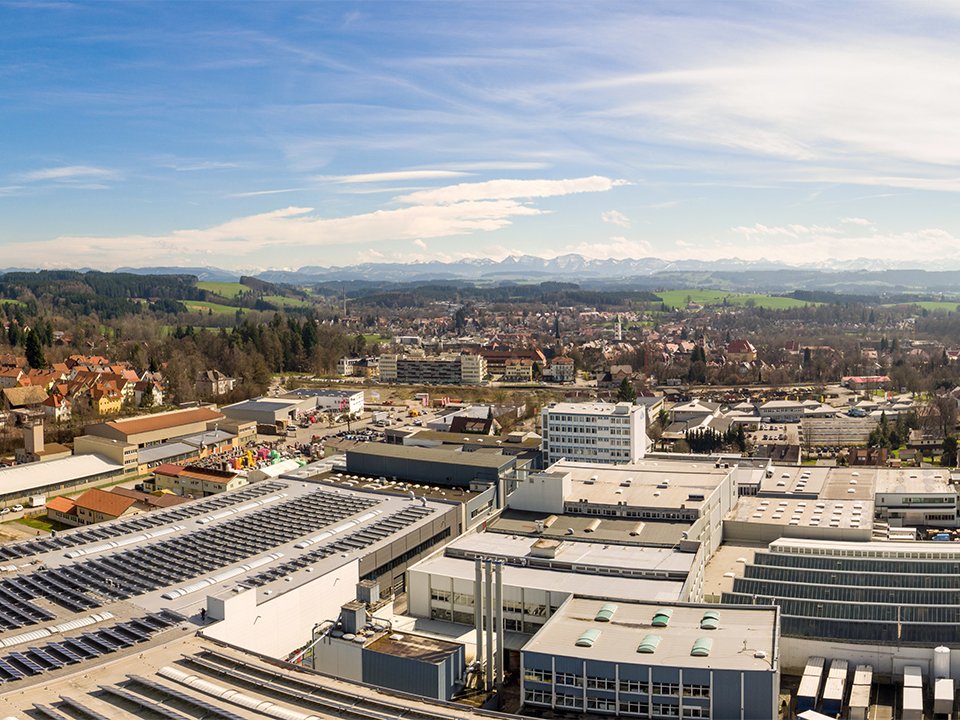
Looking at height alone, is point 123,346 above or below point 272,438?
above

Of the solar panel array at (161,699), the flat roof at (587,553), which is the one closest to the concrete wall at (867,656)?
the flat roof at (587,553)

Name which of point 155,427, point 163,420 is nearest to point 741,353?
point 163,420

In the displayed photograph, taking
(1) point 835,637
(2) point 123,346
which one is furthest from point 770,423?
(2) point 123,346

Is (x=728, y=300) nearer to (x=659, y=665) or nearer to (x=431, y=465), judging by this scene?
(x=431, y=465)

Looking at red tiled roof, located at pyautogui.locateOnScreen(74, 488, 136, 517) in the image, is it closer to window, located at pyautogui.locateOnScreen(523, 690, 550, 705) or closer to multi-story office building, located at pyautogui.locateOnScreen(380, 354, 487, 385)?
window, located at pyautogui.locateOnScreen(523, 690, 550, 705)

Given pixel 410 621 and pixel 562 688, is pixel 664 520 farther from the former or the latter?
pixel 562 688

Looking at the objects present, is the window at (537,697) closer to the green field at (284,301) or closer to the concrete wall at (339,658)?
the concrete wall at (339,658)

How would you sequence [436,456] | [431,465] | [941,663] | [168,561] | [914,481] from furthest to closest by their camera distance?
[914,481] < [436,456] < [431,465] < [168,561] < [941,663]
